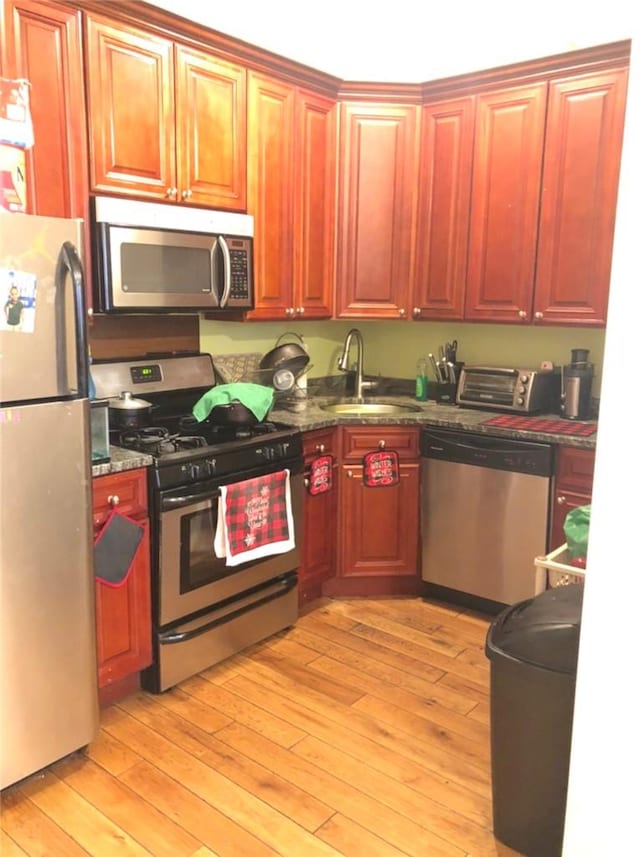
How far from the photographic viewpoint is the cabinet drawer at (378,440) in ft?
10.8

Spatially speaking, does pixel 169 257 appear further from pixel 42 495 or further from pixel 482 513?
pixel 482 513

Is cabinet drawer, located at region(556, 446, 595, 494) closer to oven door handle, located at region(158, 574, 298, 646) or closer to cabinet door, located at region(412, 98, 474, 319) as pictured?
cabinet door, located at region(412, 98, 474, 319)

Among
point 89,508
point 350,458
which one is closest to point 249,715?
point 89,508

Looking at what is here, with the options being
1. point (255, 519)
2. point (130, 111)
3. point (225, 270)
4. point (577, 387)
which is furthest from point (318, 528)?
point (130, 111)

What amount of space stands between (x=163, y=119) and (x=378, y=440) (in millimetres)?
1638

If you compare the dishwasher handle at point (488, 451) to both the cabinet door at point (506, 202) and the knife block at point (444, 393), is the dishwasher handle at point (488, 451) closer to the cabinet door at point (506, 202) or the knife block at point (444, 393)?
the knife block at point (444, 393)

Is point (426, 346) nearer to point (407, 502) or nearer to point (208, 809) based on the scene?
point (407, 502)

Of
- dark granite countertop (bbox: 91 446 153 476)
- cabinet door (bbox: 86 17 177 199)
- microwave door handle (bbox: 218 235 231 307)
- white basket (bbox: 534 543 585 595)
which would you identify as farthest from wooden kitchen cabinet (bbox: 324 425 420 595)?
cabinet door (bbox: 86 17 177 199)

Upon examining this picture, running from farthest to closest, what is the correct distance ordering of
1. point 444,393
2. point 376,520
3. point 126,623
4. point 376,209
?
point 444,393
point 376,209
point 376,520
point 126,623

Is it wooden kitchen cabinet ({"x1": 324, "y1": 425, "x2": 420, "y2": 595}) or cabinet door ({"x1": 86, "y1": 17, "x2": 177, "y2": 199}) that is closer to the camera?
cabinet door ({"x1": 86, "y1": 17, "x2": 177, "y2": 199})

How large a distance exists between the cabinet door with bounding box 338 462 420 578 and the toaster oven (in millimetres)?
477

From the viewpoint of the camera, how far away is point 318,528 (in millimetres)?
3277

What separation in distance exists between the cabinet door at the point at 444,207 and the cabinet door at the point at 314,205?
452 mm

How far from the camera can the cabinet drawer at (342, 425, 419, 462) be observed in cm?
329
